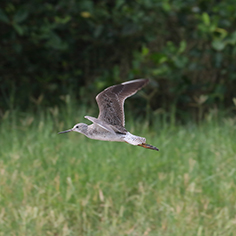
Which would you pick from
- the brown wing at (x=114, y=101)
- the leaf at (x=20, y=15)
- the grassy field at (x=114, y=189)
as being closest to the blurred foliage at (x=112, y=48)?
the leaf at (x=20, y=15)

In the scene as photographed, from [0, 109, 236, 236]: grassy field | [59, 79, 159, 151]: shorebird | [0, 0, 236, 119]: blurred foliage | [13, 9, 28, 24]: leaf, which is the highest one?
[13, 9, 28, 24]: leaf

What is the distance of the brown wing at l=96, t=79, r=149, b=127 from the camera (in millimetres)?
1623

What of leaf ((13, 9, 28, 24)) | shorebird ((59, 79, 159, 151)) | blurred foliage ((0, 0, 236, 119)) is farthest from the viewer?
blurred foliage ((0, 0, 236, 119))

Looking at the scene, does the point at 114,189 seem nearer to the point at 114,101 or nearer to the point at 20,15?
the point at 114,101

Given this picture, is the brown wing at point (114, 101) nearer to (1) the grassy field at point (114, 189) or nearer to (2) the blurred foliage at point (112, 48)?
(1) the grassy field at point (114, 189)

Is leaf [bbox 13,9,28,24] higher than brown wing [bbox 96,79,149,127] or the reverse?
higher

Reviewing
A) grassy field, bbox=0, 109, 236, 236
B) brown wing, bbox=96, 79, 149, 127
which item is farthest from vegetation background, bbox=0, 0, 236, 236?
brown wing, bbox=96, 79, 149, 127

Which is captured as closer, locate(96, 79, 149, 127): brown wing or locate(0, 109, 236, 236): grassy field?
locate(96, 79, 149, 127): brown wing

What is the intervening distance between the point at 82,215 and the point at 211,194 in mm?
1092

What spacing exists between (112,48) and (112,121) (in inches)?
198

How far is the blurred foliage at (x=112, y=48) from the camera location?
5223 millimetres

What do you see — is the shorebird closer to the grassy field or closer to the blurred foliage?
the grassy field

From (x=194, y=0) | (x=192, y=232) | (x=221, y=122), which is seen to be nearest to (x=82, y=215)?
(x=192, y=232)

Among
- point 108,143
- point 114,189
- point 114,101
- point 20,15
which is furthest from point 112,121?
point 20,15
